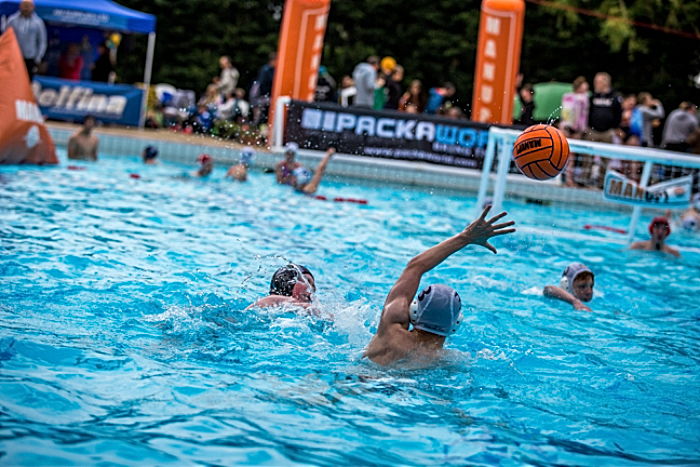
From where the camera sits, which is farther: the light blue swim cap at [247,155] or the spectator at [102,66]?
the spectator at [102,66]

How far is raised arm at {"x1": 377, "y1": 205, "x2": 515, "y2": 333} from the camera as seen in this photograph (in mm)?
4012

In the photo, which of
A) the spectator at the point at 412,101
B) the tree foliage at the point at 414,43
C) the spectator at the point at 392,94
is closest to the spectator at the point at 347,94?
the spectator at the point at 392,94

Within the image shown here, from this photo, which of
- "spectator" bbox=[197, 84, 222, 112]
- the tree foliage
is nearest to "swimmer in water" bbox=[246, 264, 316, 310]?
"spectator" bbox=[197, 84, 222, 112]

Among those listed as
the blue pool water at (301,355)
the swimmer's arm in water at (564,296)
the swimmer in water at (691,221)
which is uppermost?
the swimmer in water at (691,221)

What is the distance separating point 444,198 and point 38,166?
719 cm

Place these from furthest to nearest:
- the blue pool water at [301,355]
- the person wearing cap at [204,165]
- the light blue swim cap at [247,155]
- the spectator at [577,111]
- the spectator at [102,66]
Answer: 1. the spectator at [102,66]
2. the spectator at [577,111]
3. the person wearing cap at [204,165]
4. the light blue swim cap at [247,155]
5. the blue pool water at [301,355]

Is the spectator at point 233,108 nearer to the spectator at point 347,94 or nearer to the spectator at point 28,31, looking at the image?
the spectator at point 347,94

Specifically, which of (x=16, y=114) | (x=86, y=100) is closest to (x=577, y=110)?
(x=16, y=114)

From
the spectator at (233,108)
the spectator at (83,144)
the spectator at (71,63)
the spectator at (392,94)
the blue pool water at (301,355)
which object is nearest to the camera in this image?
the blue pool water at (301,355)

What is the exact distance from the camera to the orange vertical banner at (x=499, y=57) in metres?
15.6

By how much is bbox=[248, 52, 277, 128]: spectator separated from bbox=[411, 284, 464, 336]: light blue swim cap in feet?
44.0

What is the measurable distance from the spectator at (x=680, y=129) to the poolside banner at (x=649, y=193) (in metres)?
6.28

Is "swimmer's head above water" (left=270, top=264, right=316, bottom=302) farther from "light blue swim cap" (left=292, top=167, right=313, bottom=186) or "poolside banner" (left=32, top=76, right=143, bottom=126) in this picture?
"poolside banner" (left=32, top=76, right=143, bottom=126)

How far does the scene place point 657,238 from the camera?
945 cm
